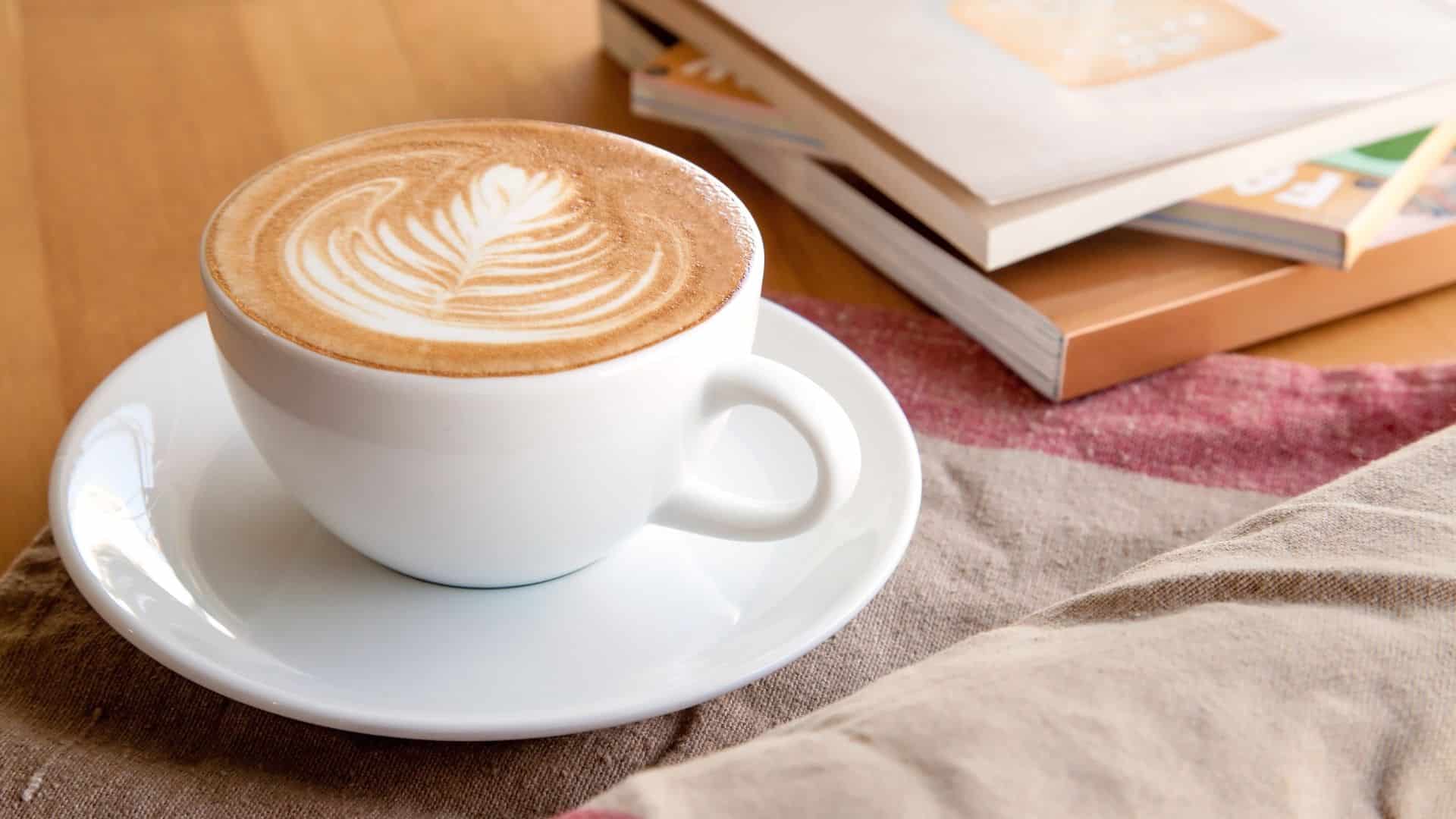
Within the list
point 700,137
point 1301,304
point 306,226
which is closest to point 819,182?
point 700,137

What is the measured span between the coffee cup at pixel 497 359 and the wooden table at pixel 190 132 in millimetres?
185

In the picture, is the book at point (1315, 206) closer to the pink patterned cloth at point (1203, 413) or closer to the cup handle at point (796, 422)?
the pink patterned cloth at point (1203, 413)

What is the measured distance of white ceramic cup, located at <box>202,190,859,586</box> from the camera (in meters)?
0.38

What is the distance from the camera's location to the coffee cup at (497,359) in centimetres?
39

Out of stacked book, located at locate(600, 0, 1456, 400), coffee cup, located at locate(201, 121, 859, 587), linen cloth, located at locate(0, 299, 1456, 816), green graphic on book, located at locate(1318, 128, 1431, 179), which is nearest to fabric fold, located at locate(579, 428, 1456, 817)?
linen cloth, located at locate(0, 299, 1456, 816)

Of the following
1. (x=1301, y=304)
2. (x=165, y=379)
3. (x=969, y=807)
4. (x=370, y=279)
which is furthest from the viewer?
(x=1301, y=304)

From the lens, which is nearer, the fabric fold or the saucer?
the fabric fold

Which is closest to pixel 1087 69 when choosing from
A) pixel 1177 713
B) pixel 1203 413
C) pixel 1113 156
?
pixel 1113 156

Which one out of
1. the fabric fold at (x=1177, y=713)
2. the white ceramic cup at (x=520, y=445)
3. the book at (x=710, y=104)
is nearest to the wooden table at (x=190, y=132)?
the book at (x=710, y=104)

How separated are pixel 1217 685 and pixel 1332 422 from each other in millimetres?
315

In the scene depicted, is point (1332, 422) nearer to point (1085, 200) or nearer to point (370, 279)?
point (1085, 200)

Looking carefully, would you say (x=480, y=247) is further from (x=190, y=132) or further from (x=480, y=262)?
(x=190, y=132)

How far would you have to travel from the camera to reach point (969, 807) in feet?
0.93

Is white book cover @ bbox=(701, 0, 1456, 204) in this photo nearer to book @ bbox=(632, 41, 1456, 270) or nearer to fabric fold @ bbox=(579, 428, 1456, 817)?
book @ bbox=(632, 41, 1456, 270)
